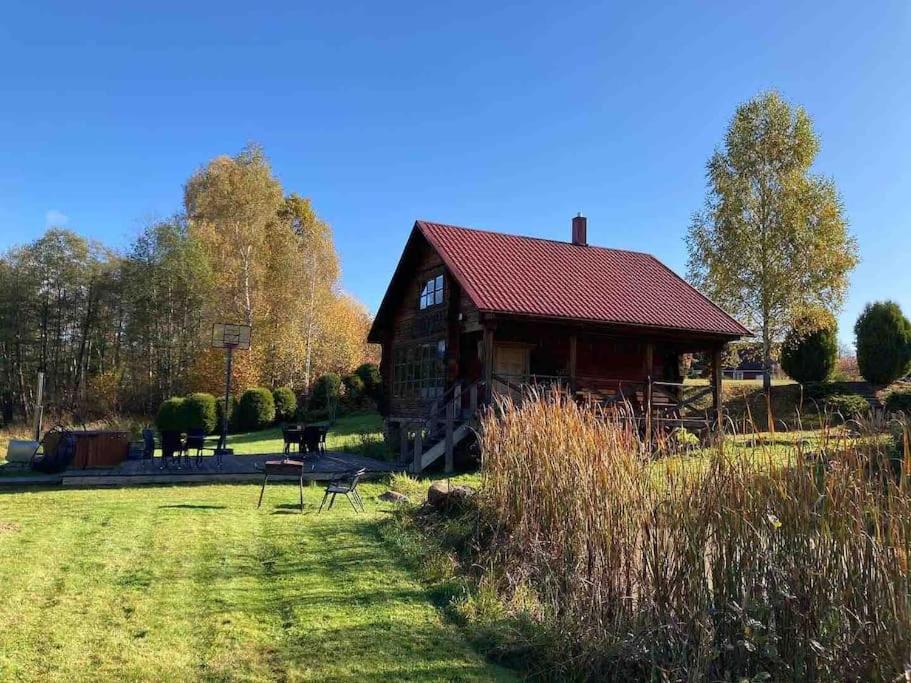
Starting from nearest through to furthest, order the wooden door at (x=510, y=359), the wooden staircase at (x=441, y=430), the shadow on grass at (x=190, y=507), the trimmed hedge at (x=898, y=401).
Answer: the shadow on grass at (x=190, y=507) < the wooden staircase at (x=441, y=430) < the wooden door at (x=510, y=359) < the trimmed hedge at (x=898, y=401)

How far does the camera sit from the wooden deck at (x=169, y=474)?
456 inches

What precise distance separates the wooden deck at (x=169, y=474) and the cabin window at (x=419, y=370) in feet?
11.1

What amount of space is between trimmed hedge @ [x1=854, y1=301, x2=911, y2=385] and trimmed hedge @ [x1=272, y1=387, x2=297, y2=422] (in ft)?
71.1

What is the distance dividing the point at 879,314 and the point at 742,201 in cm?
624

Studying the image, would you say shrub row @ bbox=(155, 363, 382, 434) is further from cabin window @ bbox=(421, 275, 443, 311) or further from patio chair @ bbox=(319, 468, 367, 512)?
patio chair @ bbox=(319, 468, 367, 512)

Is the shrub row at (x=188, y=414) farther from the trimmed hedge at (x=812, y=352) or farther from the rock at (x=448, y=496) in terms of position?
the trimmed hedge at (x=812, y=352)

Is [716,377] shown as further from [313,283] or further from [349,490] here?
[313,283]

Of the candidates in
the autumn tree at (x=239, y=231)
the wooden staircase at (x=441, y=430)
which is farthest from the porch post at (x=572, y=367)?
the autumn tree at (x=239, y=231)

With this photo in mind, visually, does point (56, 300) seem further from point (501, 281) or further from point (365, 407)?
point (501, 281)

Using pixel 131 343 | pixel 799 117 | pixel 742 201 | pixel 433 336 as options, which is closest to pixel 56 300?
pixel 131 343

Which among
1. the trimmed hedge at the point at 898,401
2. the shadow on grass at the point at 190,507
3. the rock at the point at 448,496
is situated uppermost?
the trimmed hedge at the point at 898,401

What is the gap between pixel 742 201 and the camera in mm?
24000

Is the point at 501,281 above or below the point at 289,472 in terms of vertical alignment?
above

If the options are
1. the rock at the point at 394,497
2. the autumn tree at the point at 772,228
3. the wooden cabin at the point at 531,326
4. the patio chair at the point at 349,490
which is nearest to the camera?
the patio chair at the point at 349,490
